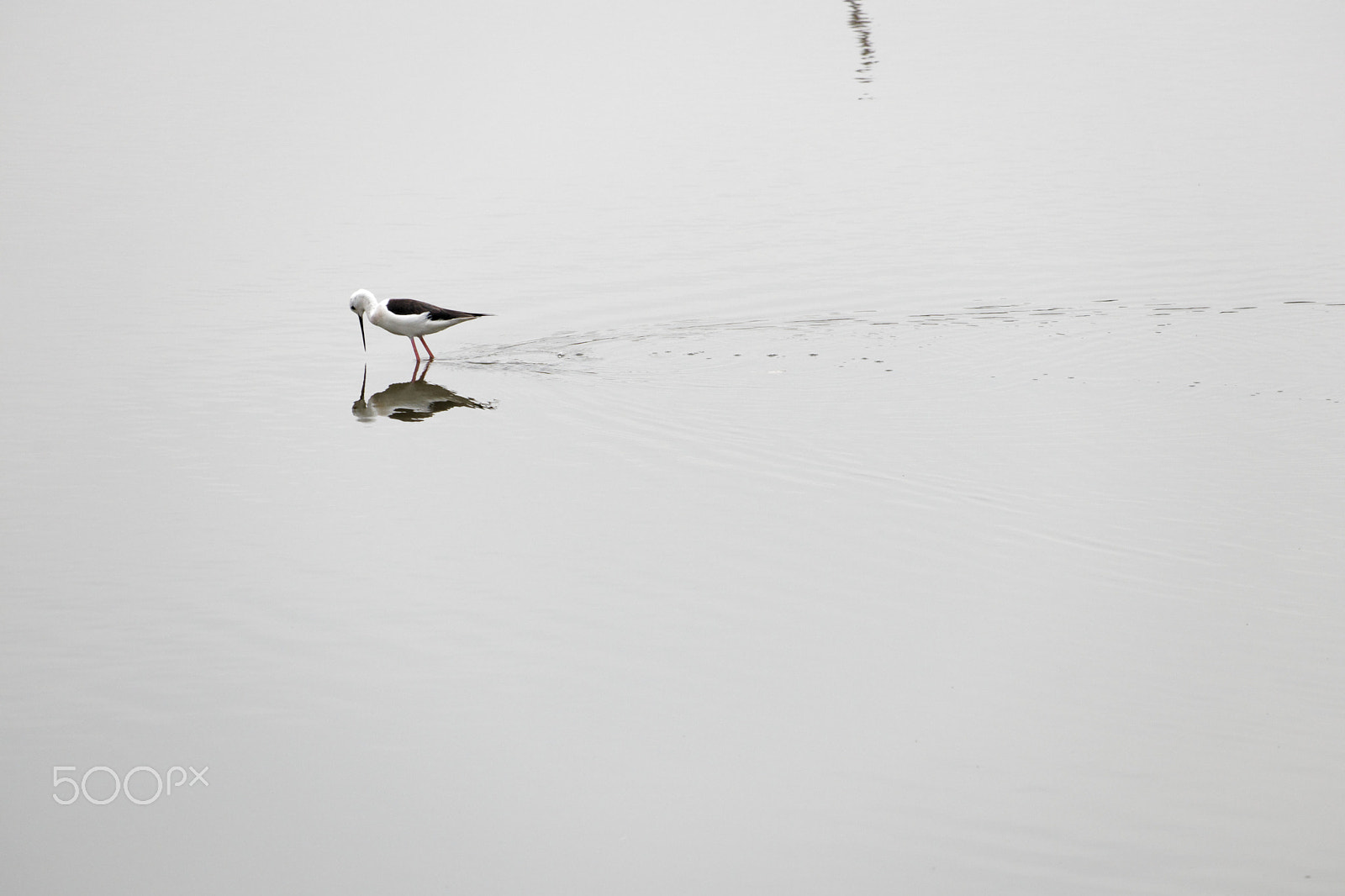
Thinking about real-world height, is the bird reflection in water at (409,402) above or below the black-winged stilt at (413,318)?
below

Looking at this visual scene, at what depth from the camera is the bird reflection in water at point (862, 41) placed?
31.0 metres

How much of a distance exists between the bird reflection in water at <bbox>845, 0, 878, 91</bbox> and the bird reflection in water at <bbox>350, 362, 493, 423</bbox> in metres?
17.1

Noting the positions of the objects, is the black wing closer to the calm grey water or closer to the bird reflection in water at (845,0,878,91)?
the calm grey water

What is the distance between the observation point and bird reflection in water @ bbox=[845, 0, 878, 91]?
1220 inches

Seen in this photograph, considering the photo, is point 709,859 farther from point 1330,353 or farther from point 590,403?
point 1330,353

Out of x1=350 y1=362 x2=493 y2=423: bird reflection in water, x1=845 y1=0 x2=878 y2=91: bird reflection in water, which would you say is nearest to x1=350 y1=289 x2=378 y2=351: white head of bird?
x1=350 y1=362 x2=493 y2=423: bird reflection in water

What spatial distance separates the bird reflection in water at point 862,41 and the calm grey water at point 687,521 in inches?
252

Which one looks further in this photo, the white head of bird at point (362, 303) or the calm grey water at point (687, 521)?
the white head of bird at point (362, 303)

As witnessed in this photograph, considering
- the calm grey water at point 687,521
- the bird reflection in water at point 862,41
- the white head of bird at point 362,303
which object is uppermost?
the bird reflection in water at point 862,41

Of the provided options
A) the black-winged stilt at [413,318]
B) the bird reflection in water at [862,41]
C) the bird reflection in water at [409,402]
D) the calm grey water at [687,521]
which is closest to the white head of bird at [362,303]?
the black-winged stilt at [413,318]

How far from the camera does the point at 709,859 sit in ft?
20.9

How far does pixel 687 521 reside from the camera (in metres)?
10.2

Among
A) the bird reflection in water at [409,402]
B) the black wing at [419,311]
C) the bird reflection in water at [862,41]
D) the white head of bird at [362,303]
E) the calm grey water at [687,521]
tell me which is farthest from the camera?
the bird reflection in water at [862,41]

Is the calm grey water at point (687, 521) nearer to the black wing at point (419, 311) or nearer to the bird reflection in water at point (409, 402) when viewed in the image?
the bird reflection in water at point (409, 402)
